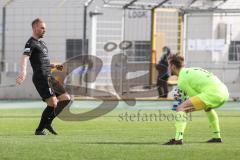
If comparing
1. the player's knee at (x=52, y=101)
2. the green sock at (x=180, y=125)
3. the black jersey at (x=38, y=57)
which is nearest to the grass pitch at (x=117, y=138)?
the green sock at (x=180, y=125)

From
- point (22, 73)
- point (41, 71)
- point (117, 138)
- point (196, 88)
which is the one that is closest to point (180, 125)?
point (196, 88)

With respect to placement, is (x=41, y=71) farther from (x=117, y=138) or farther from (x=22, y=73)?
(x=117, y=138)

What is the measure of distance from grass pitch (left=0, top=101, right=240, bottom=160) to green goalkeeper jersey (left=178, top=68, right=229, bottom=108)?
69 cm

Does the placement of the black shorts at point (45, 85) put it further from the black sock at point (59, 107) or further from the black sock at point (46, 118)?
the black sock at point (59, 107)

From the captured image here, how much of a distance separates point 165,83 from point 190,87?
1627 centimetres

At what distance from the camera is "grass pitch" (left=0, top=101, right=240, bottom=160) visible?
9688 millimetres

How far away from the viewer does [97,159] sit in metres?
9.29

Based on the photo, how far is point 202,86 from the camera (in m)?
11.7

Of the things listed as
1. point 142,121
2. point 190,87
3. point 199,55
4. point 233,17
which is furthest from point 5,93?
point 190,87

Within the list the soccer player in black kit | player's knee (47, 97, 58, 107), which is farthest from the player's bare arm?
player's knee (47, 97, 58, 107)

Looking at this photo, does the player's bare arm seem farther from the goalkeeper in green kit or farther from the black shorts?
the goalkeeper in green kit

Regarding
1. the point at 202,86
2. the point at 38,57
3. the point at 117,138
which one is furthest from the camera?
the point at 38,57

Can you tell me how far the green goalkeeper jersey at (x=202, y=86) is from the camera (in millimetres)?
11625

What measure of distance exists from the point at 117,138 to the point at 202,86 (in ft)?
6.00
